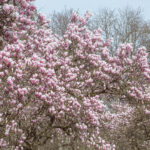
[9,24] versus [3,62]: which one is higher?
[9,24]

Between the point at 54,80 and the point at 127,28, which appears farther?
the point at 127,28

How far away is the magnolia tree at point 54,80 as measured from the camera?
5098 mm

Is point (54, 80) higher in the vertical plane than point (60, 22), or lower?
lower

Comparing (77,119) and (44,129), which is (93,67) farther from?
(44,129)

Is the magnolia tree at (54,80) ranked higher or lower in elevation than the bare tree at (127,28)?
lower

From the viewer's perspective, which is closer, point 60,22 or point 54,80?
point 54,80

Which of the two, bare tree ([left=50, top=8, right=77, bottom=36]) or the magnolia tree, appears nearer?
the magnolia tree

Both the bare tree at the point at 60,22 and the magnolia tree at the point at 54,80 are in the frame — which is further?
the bare tree at the point at 60,22

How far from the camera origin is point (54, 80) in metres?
5.49

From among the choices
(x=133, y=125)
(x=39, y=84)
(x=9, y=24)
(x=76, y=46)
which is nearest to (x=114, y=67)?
(x=76, y=46)

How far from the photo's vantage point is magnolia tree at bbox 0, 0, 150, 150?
510 centimetres

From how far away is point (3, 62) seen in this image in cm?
486

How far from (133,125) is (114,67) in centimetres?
476

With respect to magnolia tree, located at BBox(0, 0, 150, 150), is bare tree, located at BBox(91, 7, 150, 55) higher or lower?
higher
